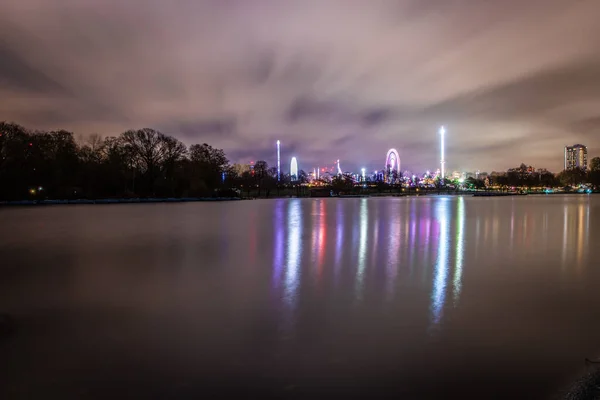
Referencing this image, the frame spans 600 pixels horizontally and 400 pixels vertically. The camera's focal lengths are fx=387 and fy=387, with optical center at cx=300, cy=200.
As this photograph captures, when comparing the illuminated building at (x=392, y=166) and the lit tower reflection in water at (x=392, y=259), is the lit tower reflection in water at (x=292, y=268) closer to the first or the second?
the lit tower reflection in water at (x=392, y=259)

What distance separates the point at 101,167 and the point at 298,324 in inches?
2660

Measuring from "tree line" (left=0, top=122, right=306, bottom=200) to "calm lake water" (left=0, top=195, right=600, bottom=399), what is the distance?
54860mm

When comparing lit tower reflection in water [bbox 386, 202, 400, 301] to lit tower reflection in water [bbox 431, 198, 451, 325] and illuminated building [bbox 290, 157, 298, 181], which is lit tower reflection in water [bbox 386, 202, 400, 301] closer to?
lit tower reflection in water [bbox 431, 198, 451, 325]

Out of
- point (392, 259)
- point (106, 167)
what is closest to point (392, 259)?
point (392, 259)

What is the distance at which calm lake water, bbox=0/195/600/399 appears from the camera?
4.43 metres

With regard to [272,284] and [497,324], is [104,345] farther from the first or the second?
[497,324]

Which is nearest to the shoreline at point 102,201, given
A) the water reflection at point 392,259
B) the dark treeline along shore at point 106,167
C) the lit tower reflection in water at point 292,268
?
the dark treeline along shore at point 106,167

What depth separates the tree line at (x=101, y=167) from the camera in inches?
2212

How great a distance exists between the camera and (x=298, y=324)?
20.1ft

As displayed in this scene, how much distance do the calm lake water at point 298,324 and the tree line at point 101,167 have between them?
54.9 m

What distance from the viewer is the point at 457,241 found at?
1560 cm

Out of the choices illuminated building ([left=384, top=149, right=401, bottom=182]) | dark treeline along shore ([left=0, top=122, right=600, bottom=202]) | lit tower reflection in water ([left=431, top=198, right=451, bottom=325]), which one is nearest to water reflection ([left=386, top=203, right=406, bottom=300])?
lit tower reflection in water ([left=431, top=198, right=451, bottom=325])

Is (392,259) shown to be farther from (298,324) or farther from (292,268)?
(298,324)

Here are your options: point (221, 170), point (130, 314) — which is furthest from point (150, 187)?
point (130, 314)
